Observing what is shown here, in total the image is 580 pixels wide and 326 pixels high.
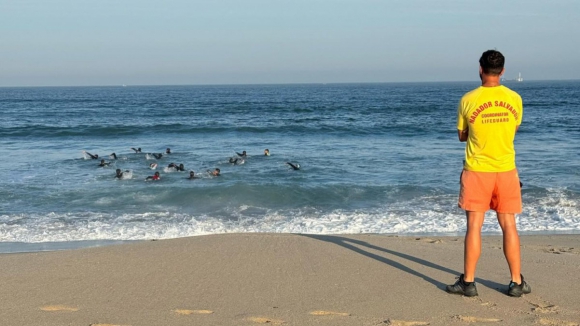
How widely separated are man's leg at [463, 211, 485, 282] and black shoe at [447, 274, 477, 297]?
4 centimetres

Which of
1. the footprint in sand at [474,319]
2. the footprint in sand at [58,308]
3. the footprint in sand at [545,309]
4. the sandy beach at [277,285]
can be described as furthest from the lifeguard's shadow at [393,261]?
the footprint in sand at [58,308]

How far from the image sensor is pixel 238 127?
31.2 meters

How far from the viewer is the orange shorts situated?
4.52 m

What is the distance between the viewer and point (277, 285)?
510cm

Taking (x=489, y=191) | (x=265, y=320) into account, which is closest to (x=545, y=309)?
(x=489, y=191)

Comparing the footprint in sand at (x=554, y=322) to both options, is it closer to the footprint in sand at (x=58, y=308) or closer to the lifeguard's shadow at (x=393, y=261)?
the lifeguard's shadow at (x=393, y=261)

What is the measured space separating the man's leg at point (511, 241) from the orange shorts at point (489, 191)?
8 cm

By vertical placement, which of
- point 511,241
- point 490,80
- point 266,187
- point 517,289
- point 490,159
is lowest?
point 266,187

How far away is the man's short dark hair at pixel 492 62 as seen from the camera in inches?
173

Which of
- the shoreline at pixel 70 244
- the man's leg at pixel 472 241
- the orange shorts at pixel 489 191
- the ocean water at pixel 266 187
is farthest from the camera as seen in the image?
the ocean water at pixel 266 187

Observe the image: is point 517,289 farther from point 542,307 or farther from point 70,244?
point 70,244

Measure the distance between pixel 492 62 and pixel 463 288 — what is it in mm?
1722

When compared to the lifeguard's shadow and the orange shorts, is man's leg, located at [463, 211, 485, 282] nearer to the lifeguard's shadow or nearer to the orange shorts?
the orange shorts

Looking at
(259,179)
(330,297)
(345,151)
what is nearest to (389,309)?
(330,297)
